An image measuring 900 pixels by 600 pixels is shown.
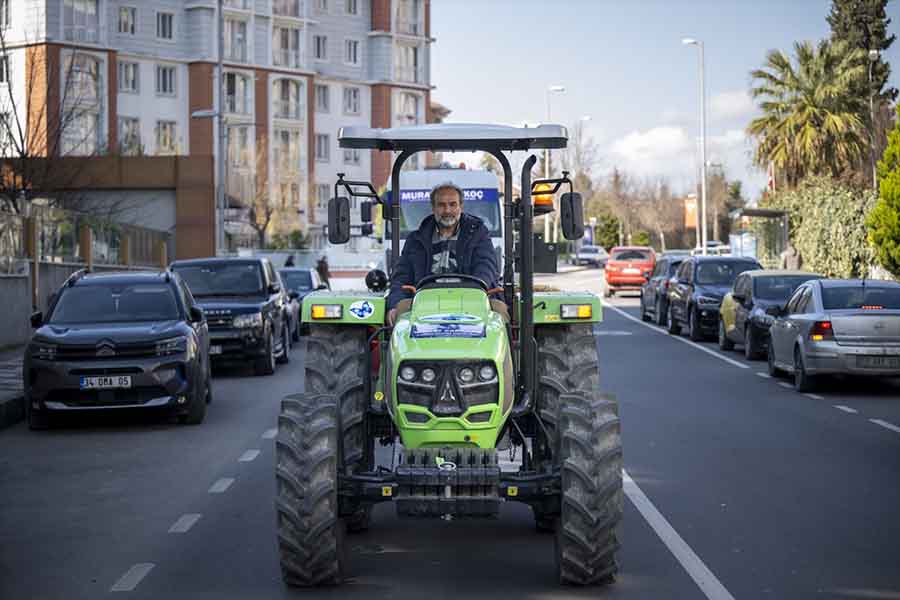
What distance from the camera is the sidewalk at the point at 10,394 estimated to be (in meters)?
16.8

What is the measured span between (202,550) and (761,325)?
17.1 meters

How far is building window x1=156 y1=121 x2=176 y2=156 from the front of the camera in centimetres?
8156

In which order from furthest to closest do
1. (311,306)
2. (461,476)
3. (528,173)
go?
(311,306) → (528,173) → (461,476)

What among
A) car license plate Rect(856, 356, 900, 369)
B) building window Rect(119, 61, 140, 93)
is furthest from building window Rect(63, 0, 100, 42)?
car license plate Rect(856, 356, 900, 369)

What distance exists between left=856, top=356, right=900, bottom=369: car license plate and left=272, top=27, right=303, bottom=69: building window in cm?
7359

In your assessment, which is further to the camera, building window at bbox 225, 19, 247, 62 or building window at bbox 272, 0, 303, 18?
building window at bbox 272, 0, 303, 18

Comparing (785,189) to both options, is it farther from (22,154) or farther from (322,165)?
(322,165)

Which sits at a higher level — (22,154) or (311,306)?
(22,154)

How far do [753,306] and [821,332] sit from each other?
629 centimetres

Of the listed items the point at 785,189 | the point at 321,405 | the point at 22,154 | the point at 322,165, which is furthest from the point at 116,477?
the point at 322,165

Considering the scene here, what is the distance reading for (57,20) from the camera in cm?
7781

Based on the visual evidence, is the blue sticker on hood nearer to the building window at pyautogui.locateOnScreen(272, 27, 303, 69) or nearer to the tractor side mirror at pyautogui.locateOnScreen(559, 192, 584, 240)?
the tractor side mirror at pyautogui.locateOnScreen(559, 192, 584, 240)

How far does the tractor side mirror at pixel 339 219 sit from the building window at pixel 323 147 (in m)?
84.1

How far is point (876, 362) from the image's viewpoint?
62.3 feet
